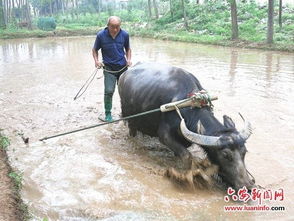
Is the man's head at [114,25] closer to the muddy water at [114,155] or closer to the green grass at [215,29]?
the muddy water at [114,155]

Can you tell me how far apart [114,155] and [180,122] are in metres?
1.29

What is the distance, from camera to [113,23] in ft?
21.1

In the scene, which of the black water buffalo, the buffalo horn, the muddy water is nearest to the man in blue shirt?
the black water buffalo

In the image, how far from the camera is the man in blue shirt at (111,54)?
6.67m

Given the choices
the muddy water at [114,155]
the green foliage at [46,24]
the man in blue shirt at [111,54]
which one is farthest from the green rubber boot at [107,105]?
the green foliage at [46,24]

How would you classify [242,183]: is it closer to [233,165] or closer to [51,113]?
[233,165]

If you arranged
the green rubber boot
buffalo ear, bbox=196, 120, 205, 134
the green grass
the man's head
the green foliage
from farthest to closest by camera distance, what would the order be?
1. the green foliage
2. the green grass
3. the green rubber boot
4. the man's head
5. buffalo ear, bbox=196, 120, 205, 134

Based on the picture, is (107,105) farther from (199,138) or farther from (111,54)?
(199,138)

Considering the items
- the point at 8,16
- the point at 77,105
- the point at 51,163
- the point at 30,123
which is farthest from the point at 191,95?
the point at 8,16

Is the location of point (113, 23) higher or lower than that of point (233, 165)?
higher

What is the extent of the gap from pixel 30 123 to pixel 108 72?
167cm

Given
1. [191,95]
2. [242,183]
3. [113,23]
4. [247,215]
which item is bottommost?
[247,215]

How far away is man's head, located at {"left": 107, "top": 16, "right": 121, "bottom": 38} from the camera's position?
6.45 meters

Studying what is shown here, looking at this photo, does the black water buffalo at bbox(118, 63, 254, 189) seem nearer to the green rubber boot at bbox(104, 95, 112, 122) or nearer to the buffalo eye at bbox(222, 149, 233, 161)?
the buffalo eye at bbox(222, 149, 233, 161)
